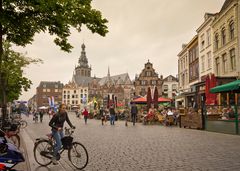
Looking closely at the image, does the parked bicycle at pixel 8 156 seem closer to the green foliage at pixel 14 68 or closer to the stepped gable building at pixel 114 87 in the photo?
the green foliage at pixel 14 68

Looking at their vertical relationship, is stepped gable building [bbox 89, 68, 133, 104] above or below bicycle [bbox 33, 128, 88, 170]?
above

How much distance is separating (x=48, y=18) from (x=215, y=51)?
77.7ft

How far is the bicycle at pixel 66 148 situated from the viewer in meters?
7.54

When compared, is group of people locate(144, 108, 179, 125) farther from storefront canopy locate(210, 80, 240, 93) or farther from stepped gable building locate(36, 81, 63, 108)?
stepped gable building locate(36, 81, 63, 108)

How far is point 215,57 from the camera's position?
30.0 m

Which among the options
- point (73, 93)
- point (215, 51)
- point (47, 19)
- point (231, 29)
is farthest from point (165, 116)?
point (73, 93)

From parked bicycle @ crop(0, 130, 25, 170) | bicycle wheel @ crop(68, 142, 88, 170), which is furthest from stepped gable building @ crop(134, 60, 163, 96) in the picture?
parked bicycle @ crop(0, 130, 25, 170)

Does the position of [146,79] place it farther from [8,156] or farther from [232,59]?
[8,156]

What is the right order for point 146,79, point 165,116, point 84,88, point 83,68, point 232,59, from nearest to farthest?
point 165,116
point 232,59
point 146,79
point 84,88
point 83,68

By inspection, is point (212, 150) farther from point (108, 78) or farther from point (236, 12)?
point (108, 78)

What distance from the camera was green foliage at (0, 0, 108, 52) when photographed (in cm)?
906

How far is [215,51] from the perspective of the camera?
29953mm

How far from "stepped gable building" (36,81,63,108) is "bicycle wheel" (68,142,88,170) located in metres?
139

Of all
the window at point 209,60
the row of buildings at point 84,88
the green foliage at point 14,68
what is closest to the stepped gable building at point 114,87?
the row of buildings at point 84,88
